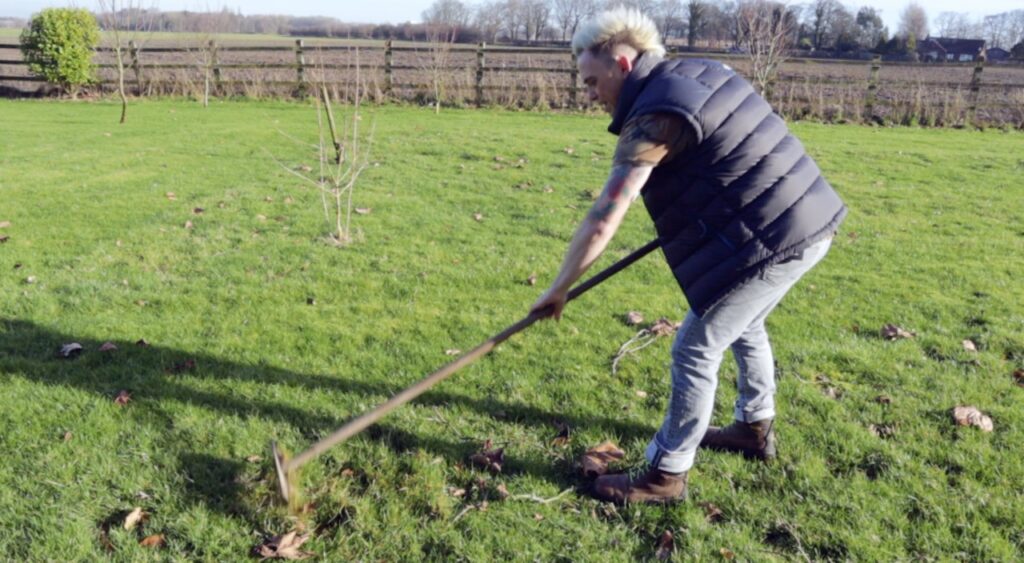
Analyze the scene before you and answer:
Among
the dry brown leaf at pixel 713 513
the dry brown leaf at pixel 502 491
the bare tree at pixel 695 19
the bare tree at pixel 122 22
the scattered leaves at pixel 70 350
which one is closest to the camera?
the dry brown leaf at pixel 713 513

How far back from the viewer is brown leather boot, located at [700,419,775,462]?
139 inches

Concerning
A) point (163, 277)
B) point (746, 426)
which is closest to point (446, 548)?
point (746, 426)

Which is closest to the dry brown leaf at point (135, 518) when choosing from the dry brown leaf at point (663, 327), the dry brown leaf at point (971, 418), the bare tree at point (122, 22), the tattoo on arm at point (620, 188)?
the tattoo on arm at point (620, 188)

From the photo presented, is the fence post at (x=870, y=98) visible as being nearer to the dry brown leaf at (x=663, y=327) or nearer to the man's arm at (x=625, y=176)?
the dry brown leaf at (x=663, y=327)

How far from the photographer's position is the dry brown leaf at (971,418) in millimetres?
3818

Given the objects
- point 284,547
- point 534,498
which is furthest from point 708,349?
point 284,547

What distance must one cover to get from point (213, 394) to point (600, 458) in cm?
221

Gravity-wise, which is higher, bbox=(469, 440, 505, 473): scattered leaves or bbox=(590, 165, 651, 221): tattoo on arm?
bbox=(590, 165, 651, 221): tattoo on arm

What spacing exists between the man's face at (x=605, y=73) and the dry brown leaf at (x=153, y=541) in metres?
2.52

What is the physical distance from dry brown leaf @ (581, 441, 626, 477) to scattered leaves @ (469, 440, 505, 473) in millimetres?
408

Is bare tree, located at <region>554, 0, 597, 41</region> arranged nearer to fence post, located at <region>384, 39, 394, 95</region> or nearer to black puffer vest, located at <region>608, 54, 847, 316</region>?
fence post, located at <region>384, 39, 394, 95</region>

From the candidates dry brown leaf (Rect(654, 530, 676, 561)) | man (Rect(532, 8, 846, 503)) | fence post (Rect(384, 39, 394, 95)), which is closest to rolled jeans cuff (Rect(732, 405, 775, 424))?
man (Rect(532, 8, 846, 503))

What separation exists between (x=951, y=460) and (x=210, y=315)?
4.70 metres

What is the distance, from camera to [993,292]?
594cm
